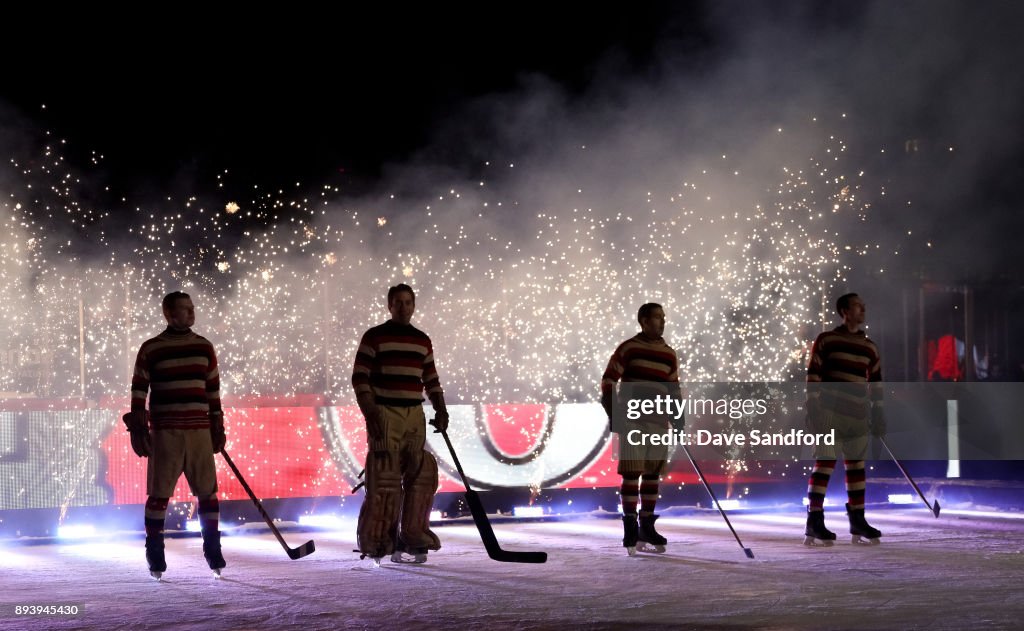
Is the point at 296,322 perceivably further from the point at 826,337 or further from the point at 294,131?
the point at 826,337

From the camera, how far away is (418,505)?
713 centimetres

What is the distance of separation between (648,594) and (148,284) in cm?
1543

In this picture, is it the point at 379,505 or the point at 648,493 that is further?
the point at 648,493

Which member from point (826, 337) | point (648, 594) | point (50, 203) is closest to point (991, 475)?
point (826, 337)

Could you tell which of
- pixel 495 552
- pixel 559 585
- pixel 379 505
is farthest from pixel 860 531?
pixel 379 505

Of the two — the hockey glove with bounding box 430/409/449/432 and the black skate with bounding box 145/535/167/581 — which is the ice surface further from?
the hockey glove with bounding box 430/409/449/432

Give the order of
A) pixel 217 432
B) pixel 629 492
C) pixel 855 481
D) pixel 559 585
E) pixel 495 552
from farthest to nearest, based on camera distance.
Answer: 1. pixel 855 481
2. pixel 629 492
3. pixel 495 552
4. pixel 217 432
5. pixel 559 585

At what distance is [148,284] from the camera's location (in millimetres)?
19281

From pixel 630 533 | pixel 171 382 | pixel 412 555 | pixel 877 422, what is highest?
pixel 171 382

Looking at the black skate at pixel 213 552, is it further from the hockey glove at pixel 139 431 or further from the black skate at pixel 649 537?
the black skate at pixel 649 537

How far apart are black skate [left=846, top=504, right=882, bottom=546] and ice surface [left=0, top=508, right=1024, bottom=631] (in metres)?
0.11

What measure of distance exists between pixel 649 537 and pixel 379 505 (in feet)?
5.80

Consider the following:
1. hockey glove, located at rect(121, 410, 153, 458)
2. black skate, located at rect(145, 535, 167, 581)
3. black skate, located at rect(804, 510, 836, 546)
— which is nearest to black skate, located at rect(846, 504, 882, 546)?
black skate, located at rect(804, 510, 836, 546)

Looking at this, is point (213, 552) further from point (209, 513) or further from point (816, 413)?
point (816, 413)
